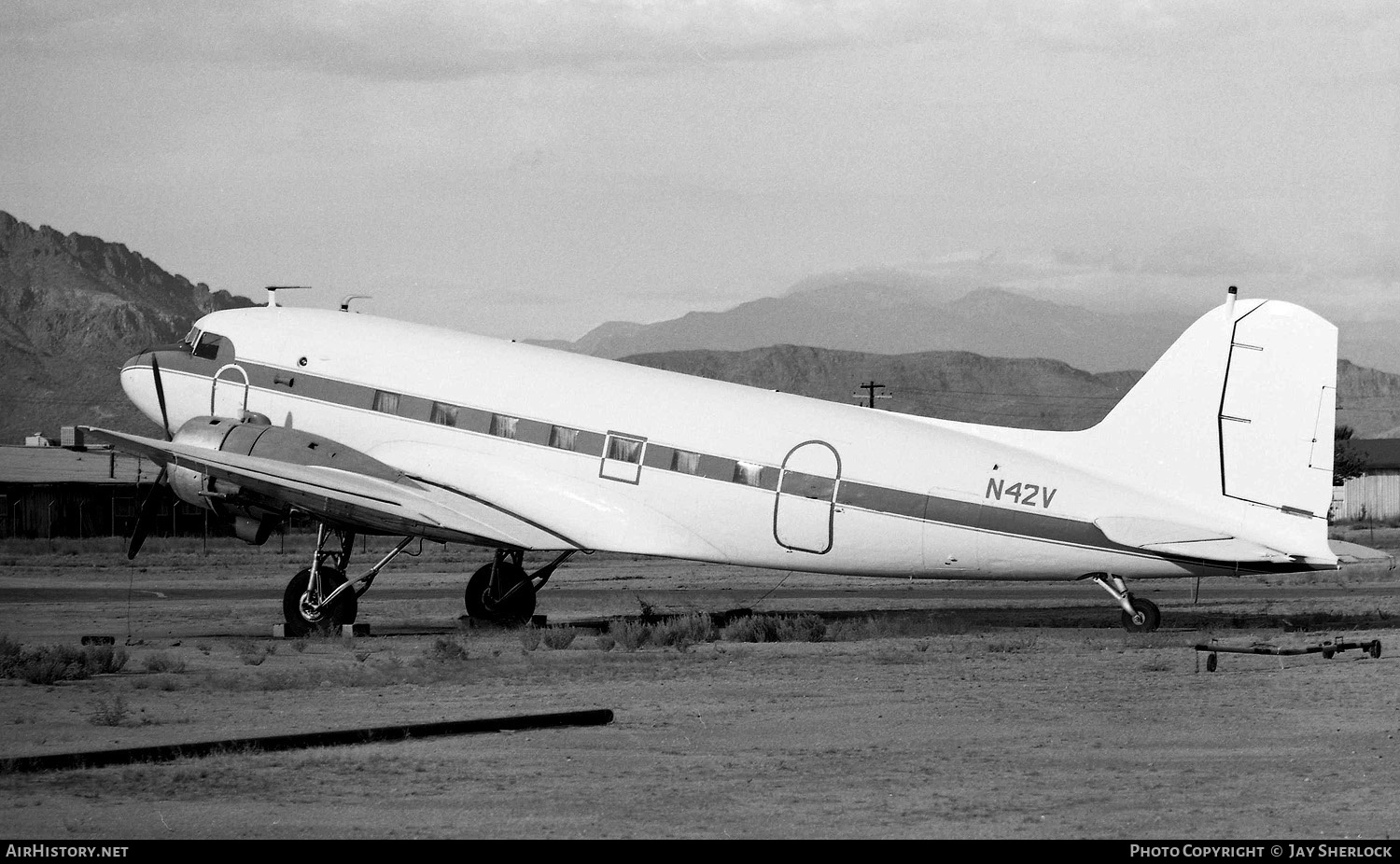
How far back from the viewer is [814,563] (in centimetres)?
2059

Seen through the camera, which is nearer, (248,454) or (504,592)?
(248,454)

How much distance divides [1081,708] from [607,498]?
29.5 ft

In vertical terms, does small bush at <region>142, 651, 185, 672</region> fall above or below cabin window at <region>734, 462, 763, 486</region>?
below

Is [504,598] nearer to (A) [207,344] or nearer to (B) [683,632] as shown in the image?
(B) [683,632]

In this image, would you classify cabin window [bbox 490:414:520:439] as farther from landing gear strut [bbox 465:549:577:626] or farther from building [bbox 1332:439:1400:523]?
building [bbox 1332:439:1400:523]

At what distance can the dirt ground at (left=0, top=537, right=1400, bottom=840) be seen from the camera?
966cm

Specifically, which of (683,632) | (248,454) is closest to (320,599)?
(248,454)

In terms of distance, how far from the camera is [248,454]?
2209cm

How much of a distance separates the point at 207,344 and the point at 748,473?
9.86m

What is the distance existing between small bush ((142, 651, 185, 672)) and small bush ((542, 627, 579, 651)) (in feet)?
15.6

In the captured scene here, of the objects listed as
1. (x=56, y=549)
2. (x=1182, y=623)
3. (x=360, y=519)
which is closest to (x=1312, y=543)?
(x=1182, y=623)

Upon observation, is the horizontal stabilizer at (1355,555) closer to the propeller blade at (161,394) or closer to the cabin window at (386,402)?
the cabin window at (386,402)

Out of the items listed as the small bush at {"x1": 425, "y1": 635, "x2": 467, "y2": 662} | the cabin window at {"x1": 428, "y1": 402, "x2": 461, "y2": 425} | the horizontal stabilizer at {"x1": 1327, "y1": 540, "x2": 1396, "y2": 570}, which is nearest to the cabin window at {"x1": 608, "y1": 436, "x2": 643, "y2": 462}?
the cabin window at {"x1": 428, "y1": 402, "x2": 461, "y2": 425}

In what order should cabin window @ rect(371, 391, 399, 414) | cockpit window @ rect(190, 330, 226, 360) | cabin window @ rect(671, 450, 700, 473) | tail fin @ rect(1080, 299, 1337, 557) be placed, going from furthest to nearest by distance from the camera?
cockpit window @ rect(190, 330, 226, 360) < cabin window @ rect(371, 391, 399, 414) < cabin window @ rect(671, 450, 700, 473) < tail fin @ rect(1080, 299, 1337, 557)
